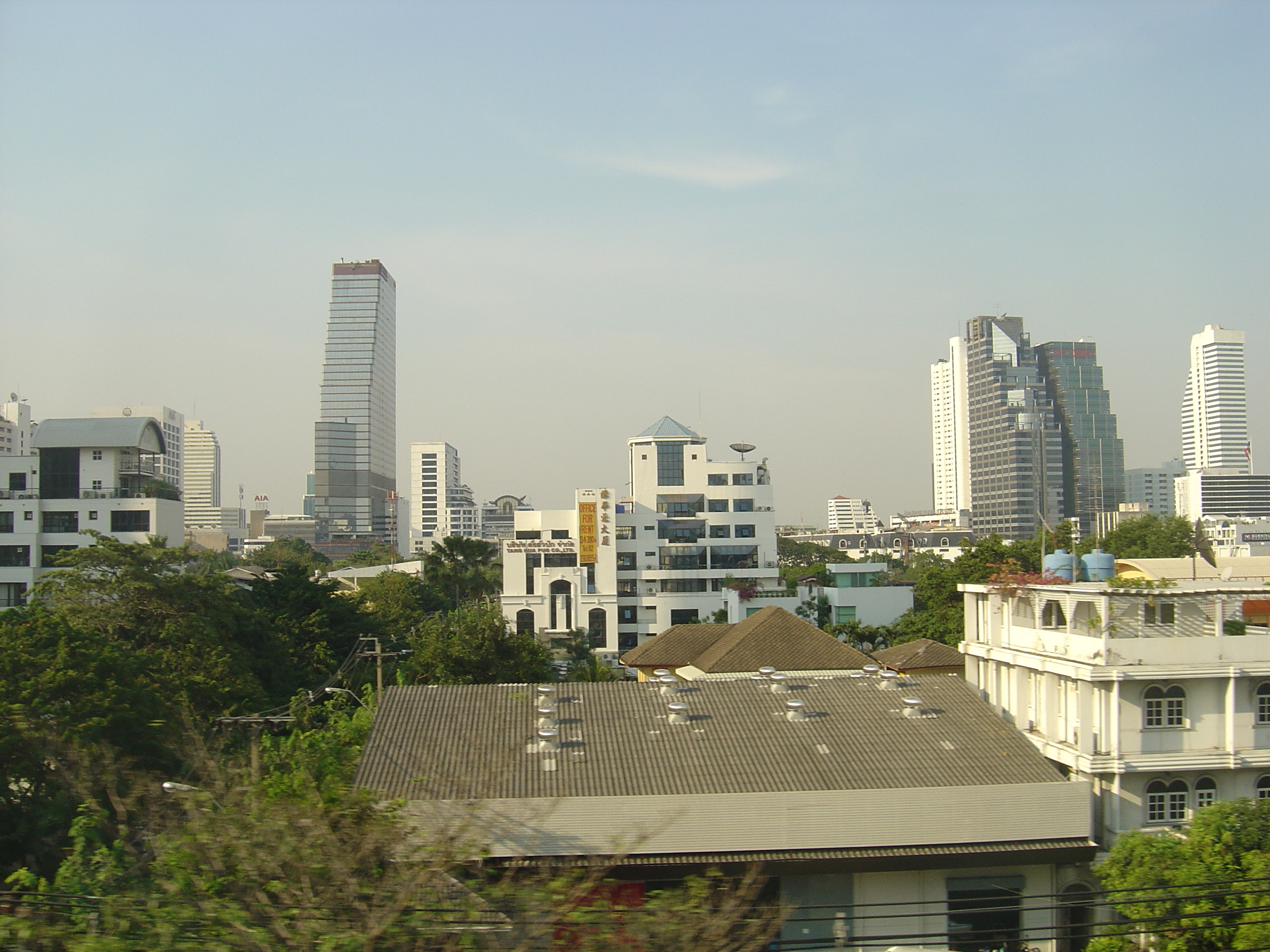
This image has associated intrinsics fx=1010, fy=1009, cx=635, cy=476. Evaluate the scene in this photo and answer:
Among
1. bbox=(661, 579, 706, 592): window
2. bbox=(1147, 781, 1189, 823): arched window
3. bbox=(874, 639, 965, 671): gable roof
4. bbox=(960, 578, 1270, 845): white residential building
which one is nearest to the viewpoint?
bbox=(960, 578, 1270, 845): white residential building

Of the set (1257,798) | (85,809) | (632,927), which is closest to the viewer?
(632,927)

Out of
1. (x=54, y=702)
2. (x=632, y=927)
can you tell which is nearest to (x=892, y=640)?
(x=54, y=702)

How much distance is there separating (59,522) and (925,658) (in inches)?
1697

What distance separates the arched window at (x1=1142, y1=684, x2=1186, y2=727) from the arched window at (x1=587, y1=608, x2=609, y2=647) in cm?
4000

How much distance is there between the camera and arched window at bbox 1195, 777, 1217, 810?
55.0 feet

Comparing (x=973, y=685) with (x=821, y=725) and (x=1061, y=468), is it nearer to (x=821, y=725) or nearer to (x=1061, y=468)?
(x=821, y=725)

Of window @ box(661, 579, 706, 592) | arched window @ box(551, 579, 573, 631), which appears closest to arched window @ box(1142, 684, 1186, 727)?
arched window @ box(551, 579, 573, 631)

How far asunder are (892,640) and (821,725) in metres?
28.3

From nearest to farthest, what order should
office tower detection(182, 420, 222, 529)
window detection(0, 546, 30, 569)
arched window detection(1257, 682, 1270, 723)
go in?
arched window detection(1257, 682, 1270, 723) < window detection(0, 546, 30, 569) < office tower detection(182, 420, 222, 529)

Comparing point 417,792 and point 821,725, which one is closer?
point 417,792

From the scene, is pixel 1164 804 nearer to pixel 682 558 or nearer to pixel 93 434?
pixel 682 558

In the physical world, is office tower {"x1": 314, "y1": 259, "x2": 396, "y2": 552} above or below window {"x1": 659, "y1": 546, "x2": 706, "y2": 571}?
above

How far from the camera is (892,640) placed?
147 feet

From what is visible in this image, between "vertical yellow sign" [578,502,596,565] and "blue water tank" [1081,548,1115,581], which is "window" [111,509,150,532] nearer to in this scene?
"vertical yellow sign" [578,502,596,565]
